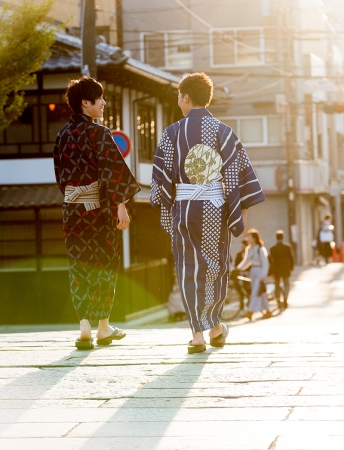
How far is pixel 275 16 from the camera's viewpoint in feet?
119

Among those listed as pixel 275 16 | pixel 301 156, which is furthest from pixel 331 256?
pixel 275 16

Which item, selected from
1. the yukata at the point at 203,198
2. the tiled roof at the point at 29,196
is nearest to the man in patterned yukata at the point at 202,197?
the yukata at the point at 203,198

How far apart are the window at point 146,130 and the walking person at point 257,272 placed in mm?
4897

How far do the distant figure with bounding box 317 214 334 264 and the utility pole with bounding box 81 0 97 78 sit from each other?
2243 centimetres

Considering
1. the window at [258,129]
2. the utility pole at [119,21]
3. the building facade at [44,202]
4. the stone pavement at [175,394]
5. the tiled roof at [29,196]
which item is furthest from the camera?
the window at [258,129]

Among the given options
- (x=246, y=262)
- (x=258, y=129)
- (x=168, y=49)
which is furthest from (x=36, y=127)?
(x=258, y=129)

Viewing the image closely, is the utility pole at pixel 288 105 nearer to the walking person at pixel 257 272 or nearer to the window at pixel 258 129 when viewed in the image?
the window at pixel 258 129

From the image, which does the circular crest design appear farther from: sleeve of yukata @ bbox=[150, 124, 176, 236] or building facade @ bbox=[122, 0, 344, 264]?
building facade @ bbox=[122, 0, 344, 264]

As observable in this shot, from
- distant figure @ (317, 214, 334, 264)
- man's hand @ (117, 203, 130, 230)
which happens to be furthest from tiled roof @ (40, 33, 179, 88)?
distant figure @ (317, 214, 334, 264)

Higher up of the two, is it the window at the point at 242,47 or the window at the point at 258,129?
the window at the point at 242,47

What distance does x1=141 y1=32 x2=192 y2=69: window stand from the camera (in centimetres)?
3631

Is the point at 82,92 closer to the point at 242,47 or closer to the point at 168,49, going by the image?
the point at 168,49

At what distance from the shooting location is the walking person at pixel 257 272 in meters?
18.4

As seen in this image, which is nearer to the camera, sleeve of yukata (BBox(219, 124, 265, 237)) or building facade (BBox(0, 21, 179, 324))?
sleeve of yukata (BBox(219, 124, 265, 237))
